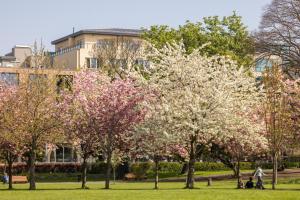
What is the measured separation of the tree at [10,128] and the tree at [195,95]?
10104 millimetres

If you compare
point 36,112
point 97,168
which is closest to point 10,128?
point 36,112

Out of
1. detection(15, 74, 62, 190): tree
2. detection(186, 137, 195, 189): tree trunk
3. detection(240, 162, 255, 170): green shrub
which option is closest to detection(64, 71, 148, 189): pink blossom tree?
detection(15, 74, 62, 190): tree

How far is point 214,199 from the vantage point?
32.8m

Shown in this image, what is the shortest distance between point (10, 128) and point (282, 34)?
3240cm

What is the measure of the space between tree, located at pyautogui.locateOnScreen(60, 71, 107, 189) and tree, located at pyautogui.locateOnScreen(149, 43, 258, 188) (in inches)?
192

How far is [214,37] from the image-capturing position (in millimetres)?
73938

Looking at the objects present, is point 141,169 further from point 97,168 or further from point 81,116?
point 81,116

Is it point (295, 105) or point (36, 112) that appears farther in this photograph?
point (295, 105)

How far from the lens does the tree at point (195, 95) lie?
4781 cm

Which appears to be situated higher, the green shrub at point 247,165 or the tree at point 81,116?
the tree at point 81,116

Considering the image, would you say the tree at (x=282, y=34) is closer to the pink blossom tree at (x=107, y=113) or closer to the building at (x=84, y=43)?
the pink blossom tree at (x=107, y=113)

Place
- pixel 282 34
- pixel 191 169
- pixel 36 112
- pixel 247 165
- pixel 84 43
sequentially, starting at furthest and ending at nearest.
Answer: pixel 84 43 → pixel 247 165 → pixel 282 34 → pixel 36 112 → pixel 191 169

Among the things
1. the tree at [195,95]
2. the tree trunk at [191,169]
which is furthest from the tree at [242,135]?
the tree trunk at [191,169]

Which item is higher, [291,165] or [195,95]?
[195,95]
